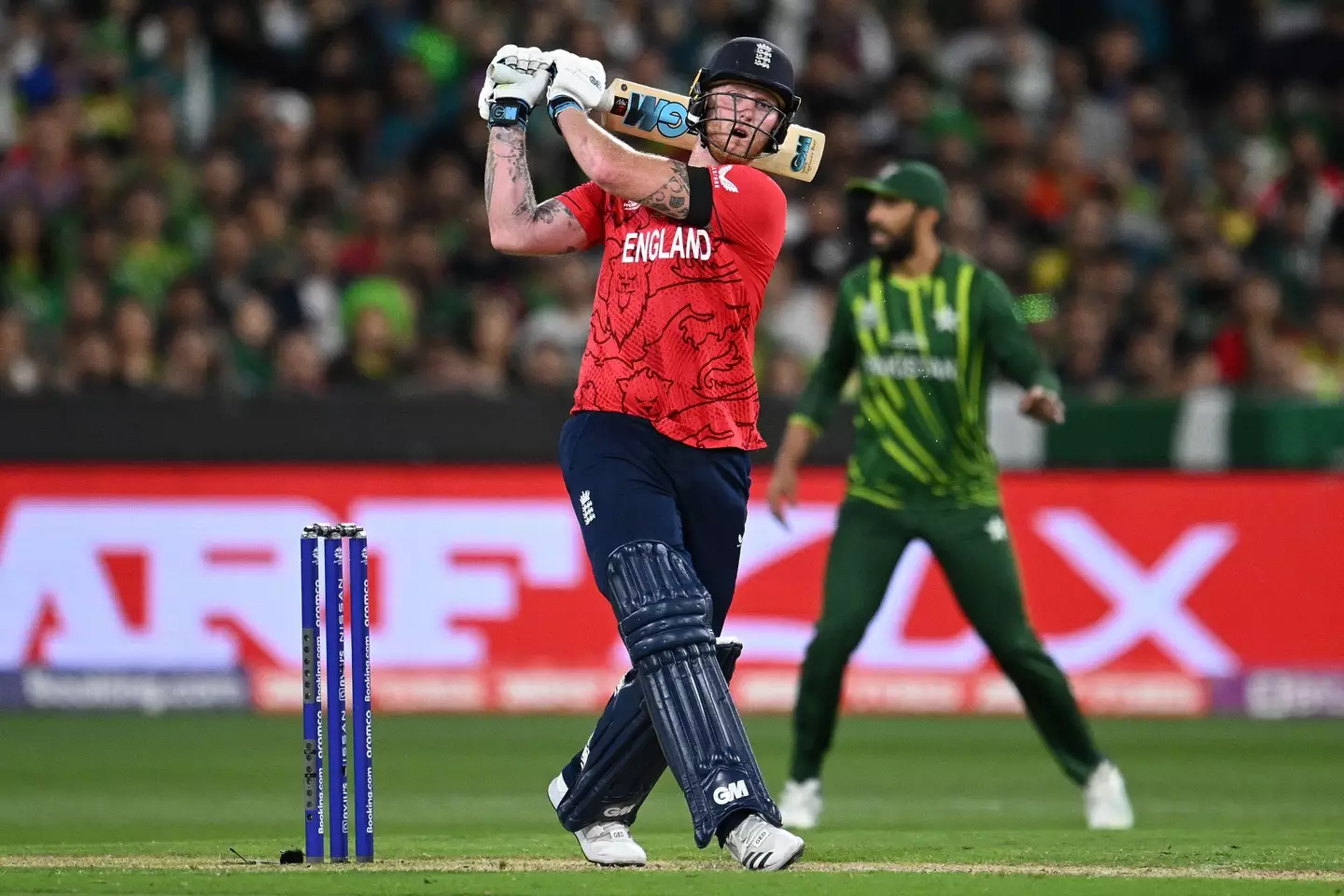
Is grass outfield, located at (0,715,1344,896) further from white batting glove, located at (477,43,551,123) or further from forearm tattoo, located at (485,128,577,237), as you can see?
white batting glove, located at (477,43,551,123)

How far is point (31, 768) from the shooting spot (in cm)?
1064

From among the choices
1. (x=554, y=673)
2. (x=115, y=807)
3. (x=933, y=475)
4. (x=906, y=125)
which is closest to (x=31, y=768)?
(x=115, y=807)

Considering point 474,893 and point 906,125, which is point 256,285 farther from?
point 474,893

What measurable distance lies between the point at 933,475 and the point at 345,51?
7.87 m

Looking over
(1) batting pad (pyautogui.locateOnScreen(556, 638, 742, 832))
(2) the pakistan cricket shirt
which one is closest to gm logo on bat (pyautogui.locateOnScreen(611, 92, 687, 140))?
(1) batting pad (pyautogui.locateOnScreen(556, 638, 742, 832))

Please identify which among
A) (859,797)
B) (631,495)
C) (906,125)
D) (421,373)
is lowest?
(859,797)

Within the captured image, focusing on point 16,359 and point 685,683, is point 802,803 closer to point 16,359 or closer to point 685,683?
point 685,683

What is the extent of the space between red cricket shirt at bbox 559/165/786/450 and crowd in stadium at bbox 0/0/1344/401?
6.67 metres

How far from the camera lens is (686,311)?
6270 millimetres

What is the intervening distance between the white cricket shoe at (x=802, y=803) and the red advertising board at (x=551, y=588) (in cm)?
378

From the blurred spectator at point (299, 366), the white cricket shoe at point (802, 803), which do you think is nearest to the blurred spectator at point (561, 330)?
the blurred spectator at point (299, 366)

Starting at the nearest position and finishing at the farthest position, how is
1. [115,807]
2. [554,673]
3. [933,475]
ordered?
[933,475] → [115,807] → [554,673]

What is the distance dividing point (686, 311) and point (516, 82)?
82 cm

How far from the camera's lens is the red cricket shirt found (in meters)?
6.26
